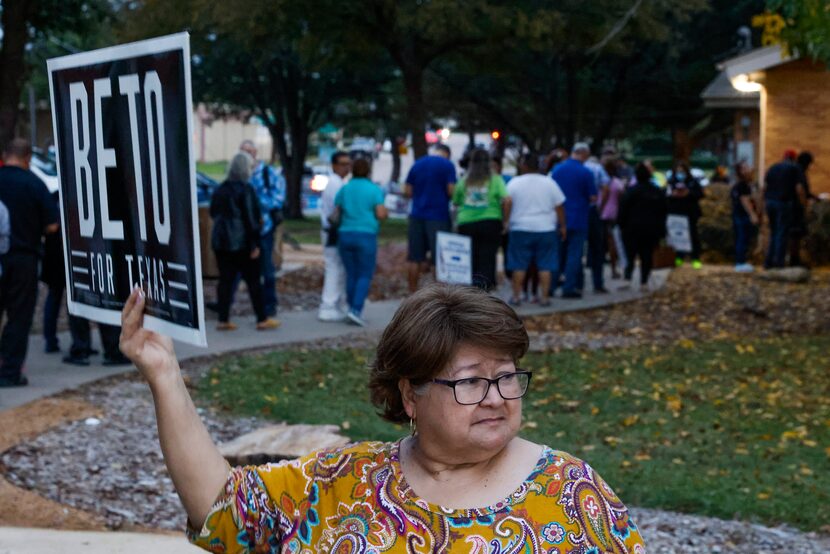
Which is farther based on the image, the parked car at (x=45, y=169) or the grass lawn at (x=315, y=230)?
the grass lawn at (x=315, y=230)

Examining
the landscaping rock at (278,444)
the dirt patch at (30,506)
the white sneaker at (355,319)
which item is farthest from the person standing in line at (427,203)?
the landscaping rock at (278,444)

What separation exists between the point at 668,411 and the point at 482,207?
19.3 feet

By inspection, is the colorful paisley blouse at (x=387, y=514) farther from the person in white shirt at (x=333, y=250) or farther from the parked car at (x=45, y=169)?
the parked car at (x=45, y=169)

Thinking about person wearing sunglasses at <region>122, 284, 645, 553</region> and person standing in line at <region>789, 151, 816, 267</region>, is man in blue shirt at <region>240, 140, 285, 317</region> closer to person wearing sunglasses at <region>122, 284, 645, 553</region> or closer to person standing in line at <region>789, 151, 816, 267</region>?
person standing in line at <region>789, 151, 816, 267</region>

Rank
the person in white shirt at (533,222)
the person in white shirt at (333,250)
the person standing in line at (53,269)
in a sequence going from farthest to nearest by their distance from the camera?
the person in white shirt at (533,222), the person in white shirt at (333,250), the person standing in line at (53,269)

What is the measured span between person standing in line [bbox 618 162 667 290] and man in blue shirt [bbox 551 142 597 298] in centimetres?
90

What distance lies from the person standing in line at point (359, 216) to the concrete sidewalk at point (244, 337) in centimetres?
78

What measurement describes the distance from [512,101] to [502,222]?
101 feet

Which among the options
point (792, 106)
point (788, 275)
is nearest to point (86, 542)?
point (788, 275)

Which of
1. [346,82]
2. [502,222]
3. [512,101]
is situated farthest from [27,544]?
[512,101]

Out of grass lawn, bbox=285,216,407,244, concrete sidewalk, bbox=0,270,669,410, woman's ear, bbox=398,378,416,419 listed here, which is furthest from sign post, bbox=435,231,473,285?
grass lawn, bbox=285,216,407,244

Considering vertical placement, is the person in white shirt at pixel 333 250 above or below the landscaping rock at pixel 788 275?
above

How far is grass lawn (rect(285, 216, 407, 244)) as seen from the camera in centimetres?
3122

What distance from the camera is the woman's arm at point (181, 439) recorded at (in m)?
2.85
